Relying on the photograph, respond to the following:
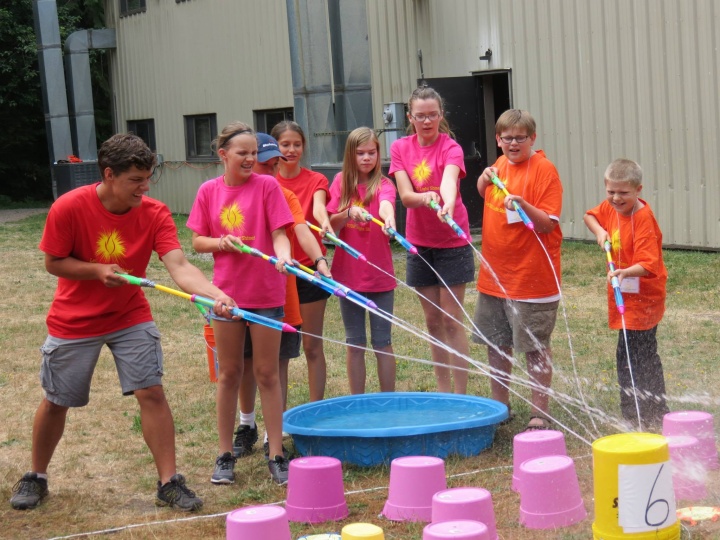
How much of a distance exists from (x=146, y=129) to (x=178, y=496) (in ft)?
65.9

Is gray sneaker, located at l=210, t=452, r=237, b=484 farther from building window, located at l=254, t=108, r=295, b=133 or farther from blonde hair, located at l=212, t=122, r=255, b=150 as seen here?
building window, located at l=254, t=108, r=295, b=133

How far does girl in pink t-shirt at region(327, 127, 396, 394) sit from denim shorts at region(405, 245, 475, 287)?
0.14 metres

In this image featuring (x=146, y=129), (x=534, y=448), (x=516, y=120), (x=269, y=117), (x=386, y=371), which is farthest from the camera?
(x=146, y=129)

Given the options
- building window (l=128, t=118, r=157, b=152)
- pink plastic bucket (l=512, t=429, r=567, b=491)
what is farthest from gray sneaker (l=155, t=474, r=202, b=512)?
building window (l=128, t=118, r=157, b=152)

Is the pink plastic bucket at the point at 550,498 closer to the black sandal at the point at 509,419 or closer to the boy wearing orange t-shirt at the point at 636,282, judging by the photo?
the boy wearing orange t-shirt at the point at 636,282

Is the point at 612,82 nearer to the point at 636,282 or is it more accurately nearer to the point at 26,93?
the point at 636,282

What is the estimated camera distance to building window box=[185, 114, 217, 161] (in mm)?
21438


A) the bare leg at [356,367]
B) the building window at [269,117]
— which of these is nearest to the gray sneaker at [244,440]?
the bare leg at [356,367]

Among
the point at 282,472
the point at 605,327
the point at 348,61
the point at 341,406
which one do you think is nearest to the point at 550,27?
the point at 348,61

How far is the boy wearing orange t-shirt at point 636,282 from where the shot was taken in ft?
17.1

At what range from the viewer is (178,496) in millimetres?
4660

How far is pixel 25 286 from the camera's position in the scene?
12516 mm

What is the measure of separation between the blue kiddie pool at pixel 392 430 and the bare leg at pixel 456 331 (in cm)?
26

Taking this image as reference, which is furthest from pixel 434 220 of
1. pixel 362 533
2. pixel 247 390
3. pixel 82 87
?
pixel 82 87
